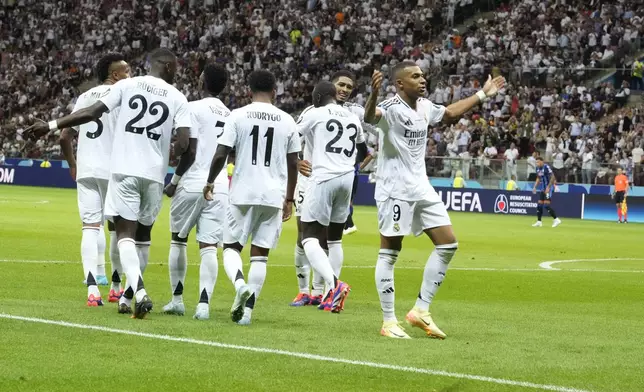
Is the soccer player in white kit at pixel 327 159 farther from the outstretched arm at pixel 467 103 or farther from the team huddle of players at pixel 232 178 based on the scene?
the outstretched arm at pixel 467 103

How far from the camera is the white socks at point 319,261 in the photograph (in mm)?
11625

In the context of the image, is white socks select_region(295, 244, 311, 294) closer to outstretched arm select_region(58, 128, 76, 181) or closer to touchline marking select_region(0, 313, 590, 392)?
outstretched arm select_region(58, 128, 76, 181)

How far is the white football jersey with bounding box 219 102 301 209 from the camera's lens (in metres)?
10.4

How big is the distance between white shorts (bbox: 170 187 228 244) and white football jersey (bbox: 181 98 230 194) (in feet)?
0.49

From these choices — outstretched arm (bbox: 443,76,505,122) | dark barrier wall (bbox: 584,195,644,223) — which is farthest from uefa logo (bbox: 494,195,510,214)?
outstretched arm (bbox: 443,76,505,122)

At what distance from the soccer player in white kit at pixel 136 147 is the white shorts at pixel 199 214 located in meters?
0.28

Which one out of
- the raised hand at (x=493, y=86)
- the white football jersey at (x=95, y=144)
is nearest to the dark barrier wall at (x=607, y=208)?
the raised hand at (x=493, y=86)

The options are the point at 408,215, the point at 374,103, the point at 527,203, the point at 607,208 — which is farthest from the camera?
the point at 527,203

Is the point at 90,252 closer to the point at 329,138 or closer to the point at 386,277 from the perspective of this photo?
the point at 329,138

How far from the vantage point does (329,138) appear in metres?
12.3

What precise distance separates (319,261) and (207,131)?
1.84 metres

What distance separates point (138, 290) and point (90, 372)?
278 centimetres

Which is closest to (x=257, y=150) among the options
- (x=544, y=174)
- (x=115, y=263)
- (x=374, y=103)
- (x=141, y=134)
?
(x=141, y=134)

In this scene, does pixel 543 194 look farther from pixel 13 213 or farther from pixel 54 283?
pixel 54 283
